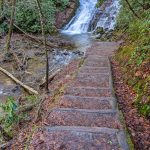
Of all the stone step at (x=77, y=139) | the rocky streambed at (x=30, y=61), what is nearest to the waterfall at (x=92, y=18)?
the rocky streambed at (x=30, y=61)

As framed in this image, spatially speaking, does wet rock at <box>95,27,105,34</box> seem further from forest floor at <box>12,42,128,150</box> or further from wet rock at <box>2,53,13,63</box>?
forest floor at <box>12,42,128,150</box>

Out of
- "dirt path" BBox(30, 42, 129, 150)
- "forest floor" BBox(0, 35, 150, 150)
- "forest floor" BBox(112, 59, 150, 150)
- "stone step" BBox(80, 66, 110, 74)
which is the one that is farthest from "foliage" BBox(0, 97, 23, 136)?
"stone step" BBox(80, 66, 110, 74)

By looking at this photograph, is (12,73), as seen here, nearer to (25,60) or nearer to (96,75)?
(25,60)

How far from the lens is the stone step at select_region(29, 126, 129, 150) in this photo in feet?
13.9

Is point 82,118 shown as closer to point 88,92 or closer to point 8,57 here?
point 88,92

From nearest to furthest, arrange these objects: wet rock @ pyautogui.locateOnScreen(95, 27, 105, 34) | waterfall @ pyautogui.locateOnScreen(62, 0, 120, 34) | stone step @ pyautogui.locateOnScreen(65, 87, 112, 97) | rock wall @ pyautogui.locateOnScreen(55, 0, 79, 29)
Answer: stone step @ pyautogui.locateOnScreen(65, 87, 112, 97) → wet rock @ pyautogui.locateOnScreen(95, 27, 105, 34) → waterfall @ pyautogui.locateOnScreen(62, 0, 120, 34) → rock wall @ pyautogui.locateOnScreen(55, 0, 79, 29)

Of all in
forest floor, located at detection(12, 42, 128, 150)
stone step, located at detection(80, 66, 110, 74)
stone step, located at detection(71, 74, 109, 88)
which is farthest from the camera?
stone step, located at detection(80, 66, 110, 74)

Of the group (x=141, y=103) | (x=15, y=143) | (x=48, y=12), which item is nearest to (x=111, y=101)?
(x=141, y=103)

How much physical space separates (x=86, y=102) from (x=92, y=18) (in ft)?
66.3

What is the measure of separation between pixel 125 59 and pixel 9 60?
6498 mm

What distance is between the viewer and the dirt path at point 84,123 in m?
4.32

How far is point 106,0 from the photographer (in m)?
27.9

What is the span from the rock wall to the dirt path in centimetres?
1858

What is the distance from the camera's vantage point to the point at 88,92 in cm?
682
